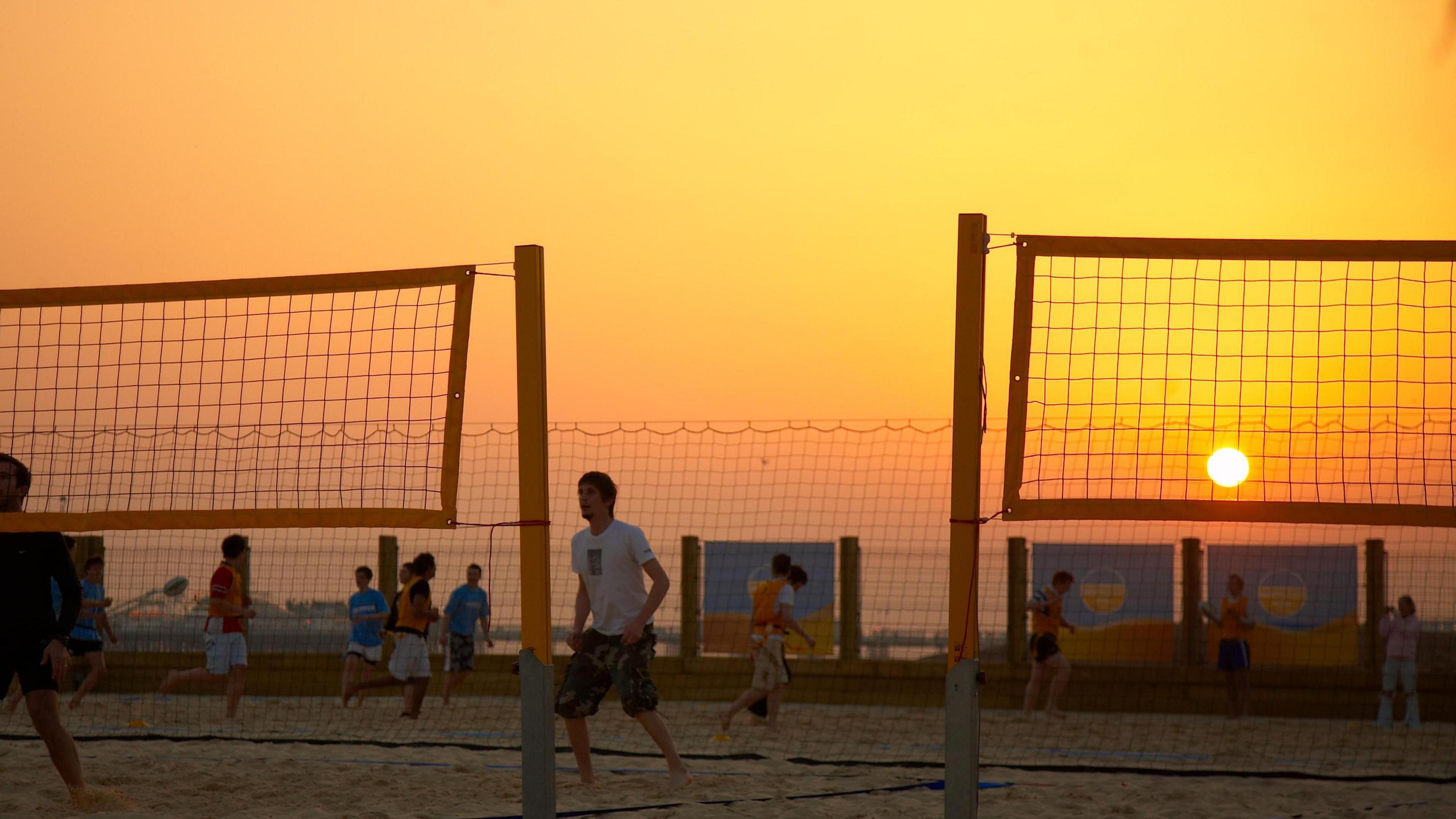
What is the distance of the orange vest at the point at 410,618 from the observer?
1117 centimetres

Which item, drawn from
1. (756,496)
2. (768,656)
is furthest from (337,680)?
(768,656)

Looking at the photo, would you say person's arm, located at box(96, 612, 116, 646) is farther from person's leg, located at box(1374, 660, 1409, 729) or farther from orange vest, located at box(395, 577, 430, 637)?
person's leg, located at box(1374, 660, 1409, 729)

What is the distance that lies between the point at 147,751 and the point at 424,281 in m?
4.42

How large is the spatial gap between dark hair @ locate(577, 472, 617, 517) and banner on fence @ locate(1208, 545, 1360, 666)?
9.80m

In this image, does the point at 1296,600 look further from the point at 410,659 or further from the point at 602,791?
the point at 602,791

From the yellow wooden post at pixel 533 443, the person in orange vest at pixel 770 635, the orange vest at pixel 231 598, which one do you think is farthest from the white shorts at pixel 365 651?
the yellow wooden post at pixel 533 443

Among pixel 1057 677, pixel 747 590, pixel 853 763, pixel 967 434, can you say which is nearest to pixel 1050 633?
pixel 1057 677

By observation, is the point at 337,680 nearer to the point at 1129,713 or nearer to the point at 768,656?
the point at 768,656

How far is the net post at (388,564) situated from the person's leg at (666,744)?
9110mm

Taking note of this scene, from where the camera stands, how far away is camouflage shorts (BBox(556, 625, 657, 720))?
6250mm

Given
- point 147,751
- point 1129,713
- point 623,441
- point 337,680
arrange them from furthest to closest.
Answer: point 337,680 → point 1129,713 → point 623,441 → point 147,751

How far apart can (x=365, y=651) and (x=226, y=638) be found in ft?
5.47

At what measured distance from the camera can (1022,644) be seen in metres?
14.6

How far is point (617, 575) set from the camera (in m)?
6.36
